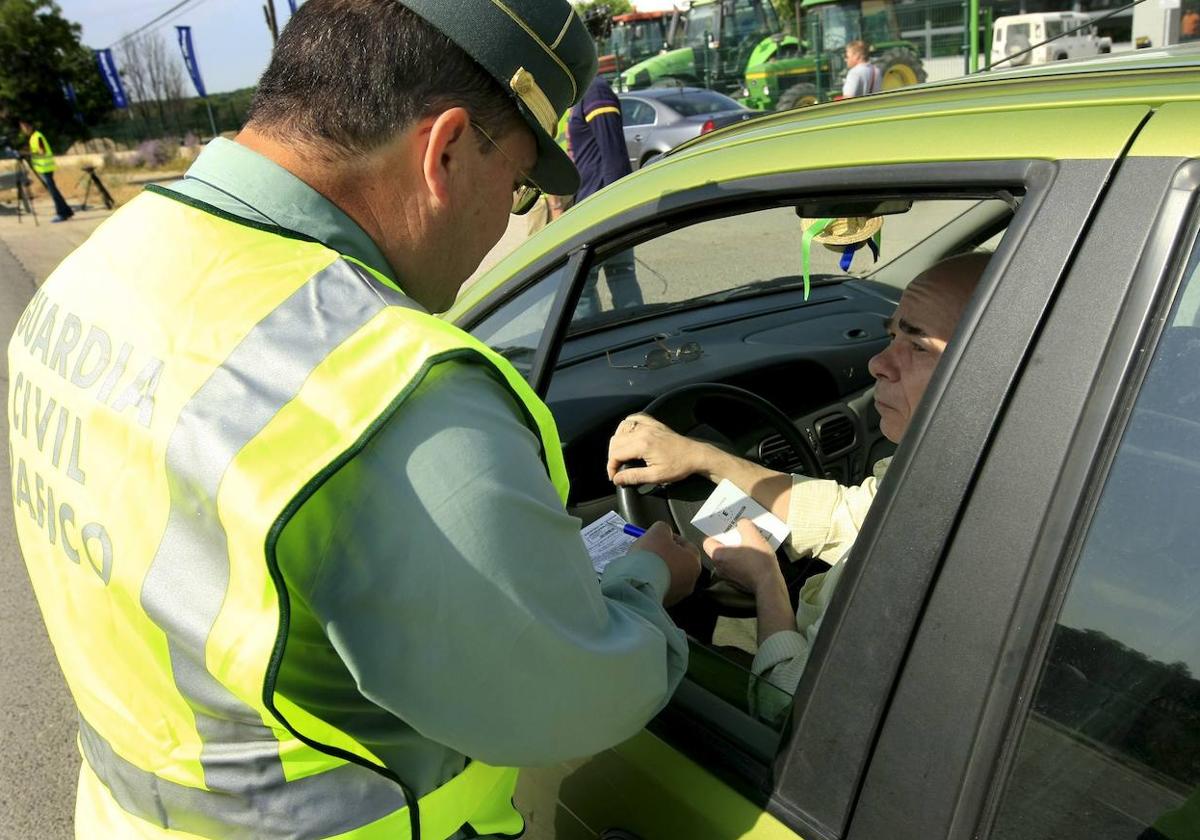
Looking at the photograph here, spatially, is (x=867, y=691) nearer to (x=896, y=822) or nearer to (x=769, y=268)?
(x=896, y=822)

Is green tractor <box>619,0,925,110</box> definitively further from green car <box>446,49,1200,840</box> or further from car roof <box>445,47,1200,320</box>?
green car <box>446,49,1200,840</box>

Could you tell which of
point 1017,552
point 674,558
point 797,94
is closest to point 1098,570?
point 1017,552

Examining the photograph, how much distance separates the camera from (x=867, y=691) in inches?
39.4

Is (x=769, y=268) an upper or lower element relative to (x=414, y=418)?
lower

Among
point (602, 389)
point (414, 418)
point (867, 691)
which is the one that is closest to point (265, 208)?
point (414, 418)

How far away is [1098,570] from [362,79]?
35.5 inches

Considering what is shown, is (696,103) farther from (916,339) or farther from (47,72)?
(47,72)

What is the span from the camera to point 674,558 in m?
1.45

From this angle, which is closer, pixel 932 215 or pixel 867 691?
pixel 867 691

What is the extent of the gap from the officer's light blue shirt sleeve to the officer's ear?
31 cm

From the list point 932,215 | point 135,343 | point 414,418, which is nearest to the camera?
point 414,418

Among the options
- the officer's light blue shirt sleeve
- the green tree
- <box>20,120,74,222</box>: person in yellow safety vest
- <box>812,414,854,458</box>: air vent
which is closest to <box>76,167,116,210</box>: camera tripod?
<box>20,120,74,222</box>: person in yellow safety vest

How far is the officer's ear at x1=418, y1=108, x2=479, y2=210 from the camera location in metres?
1.08

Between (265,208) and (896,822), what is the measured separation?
0.92 meters
